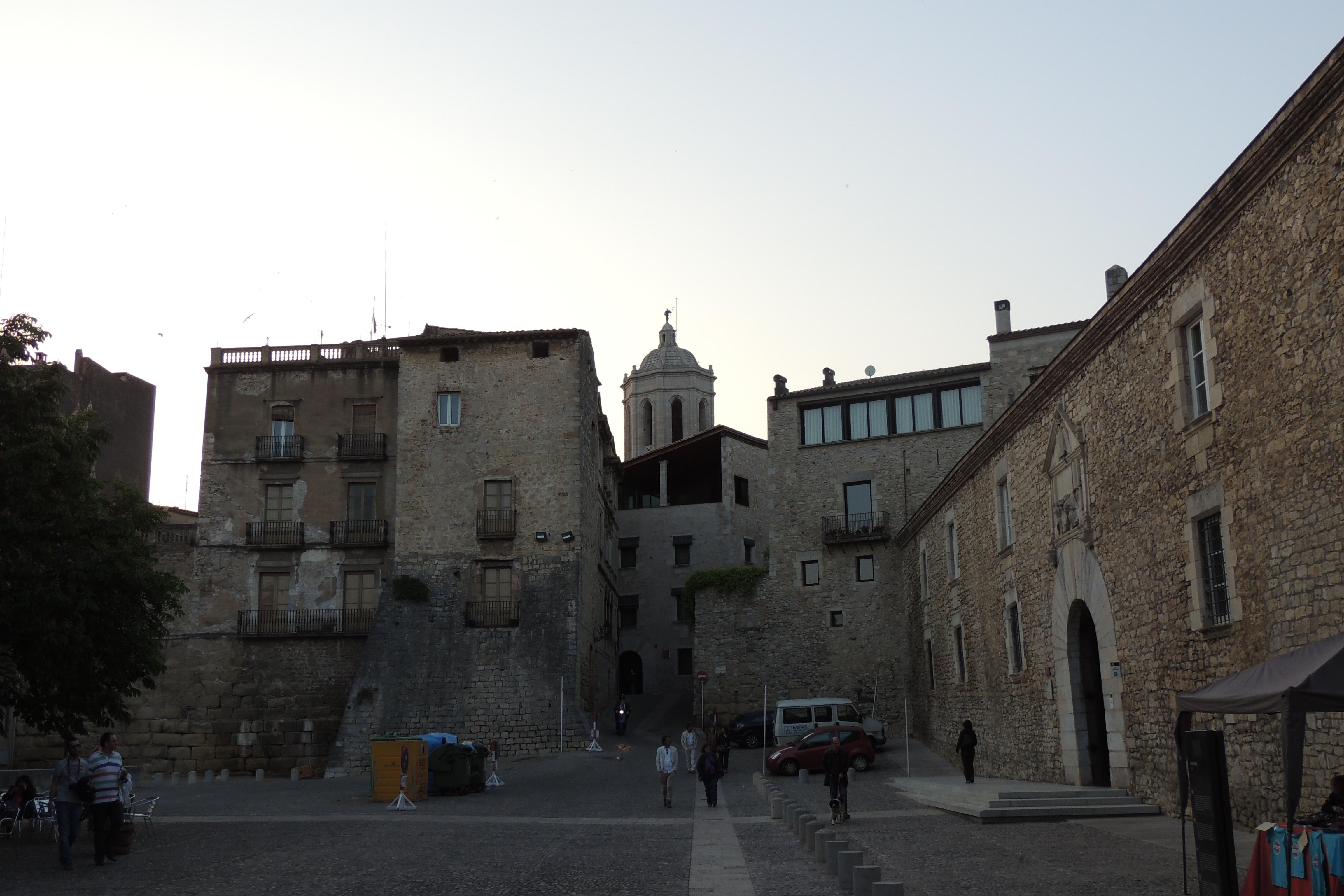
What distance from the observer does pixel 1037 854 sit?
41.2 ft

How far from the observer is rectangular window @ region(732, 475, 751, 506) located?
50625mm

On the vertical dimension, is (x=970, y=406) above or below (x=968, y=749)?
above

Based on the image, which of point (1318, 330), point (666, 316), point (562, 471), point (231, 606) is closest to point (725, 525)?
point (562, 471)

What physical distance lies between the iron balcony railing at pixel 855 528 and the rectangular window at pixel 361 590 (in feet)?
49.2

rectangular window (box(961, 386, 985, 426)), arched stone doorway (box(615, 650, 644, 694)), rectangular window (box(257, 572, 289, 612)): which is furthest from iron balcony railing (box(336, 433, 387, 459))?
rectangular window (box(961, 386, 985, 426))

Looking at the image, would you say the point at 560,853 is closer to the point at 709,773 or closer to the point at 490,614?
the point at 709,773

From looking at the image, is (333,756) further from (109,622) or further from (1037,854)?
(1037,854)

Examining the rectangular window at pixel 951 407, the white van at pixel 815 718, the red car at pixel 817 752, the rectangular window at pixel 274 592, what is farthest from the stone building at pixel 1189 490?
the rectangular window at pixel 274 592

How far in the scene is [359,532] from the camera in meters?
38.7

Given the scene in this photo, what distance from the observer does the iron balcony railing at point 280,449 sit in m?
39.2

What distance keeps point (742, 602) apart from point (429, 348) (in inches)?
539

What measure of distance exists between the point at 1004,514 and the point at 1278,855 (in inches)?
589

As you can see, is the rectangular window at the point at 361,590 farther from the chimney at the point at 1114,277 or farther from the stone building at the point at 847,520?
the chimney at the point at 1114,277

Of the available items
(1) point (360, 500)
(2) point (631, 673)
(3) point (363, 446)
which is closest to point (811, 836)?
(1) point (360, 500)
